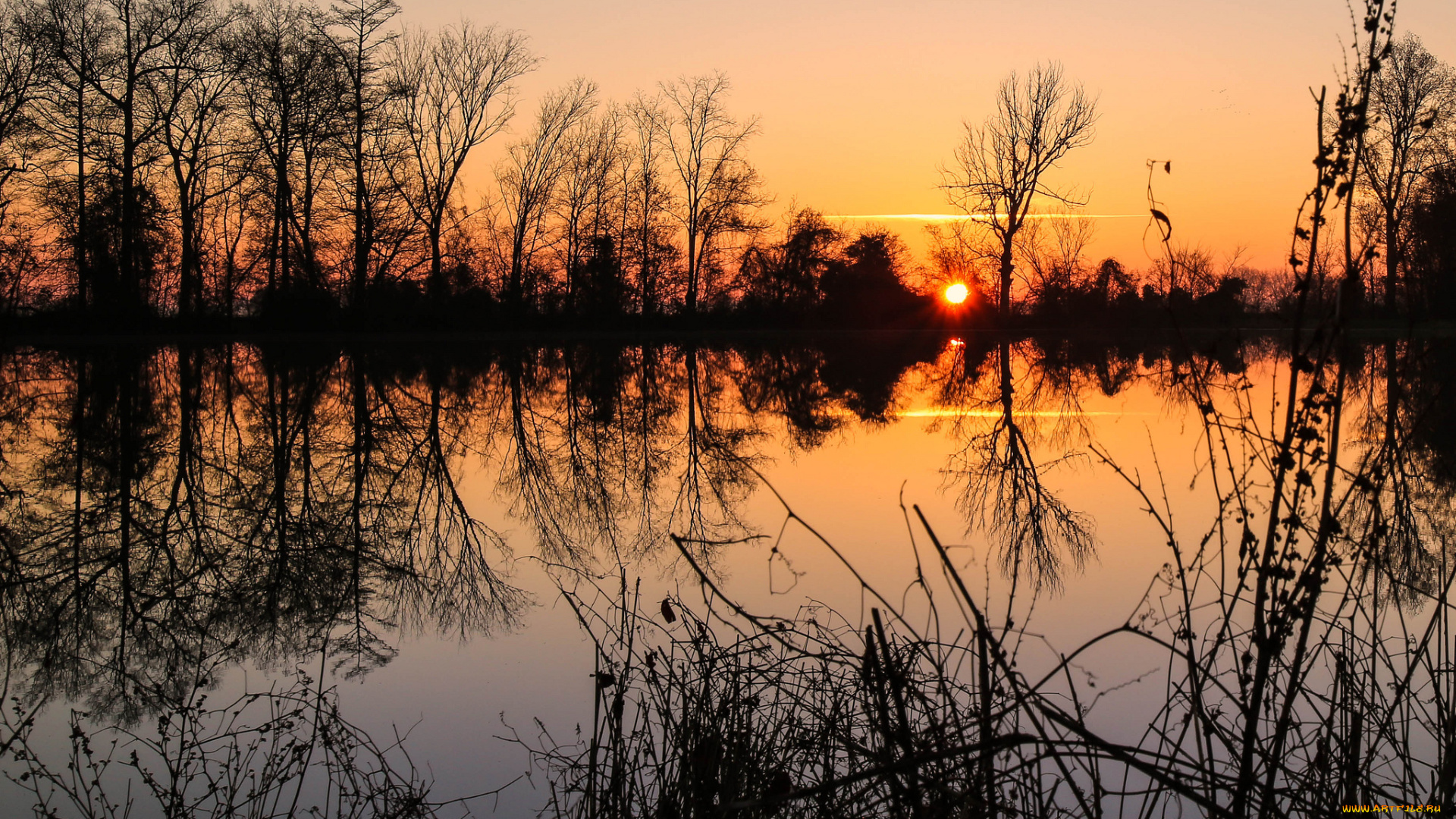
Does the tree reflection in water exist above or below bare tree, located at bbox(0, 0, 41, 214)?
below

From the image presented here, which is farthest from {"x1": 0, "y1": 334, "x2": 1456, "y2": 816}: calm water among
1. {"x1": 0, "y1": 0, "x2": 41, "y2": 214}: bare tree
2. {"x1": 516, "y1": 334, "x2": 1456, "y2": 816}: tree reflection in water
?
{"x1": 0, "y1": 0, "x2": 41, "y2": 214}: bare tree

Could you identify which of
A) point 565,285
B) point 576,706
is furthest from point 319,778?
point 565,285

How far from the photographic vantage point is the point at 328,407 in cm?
1146

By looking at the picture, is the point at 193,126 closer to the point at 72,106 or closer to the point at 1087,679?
the point at 72,106

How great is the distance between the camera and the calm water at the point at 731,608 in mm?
1862

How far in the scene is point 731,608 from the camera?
2.91 meters

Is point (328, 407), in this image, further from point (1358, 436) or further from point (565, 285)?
point (565, 285)

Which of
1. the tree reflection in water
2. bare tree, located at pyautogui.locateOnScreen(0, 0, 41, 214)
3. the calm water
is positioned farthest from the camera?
bare tree, located at pyautogui.locateOnScreen(0, 0, 41, 214)

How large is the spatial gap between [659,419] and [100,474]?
497cm

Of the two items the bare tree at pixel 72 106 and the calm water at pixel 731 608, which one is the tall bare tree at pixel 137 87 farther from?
the calm water at pixel 731 608

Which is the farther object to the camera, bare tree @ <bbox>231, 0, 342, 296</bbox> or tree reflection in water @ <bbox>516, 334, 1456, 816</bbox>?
bare tree @ <bbox>231, 0, 342, 296</bbox>

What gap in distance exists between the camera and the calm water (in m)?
1.86

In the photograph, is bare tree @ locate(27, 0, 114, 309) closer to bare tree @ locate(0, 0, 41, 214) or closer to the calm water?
bare tree @ locate(0, 0, 41, 214)

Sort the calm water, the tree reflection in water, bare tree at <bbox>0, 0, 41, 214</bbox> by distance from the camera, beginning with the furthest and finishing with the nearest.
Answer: bare tree at <bbox>0, 0, 41, 214</bbox> → the calm water → the tree reflection in water
